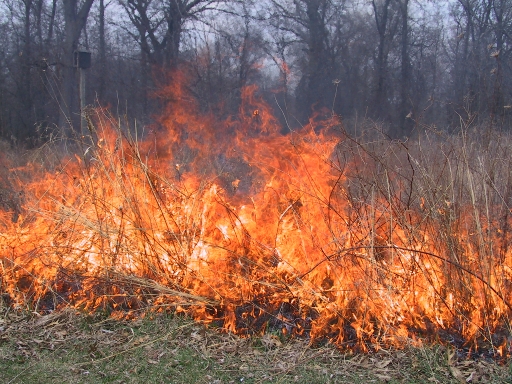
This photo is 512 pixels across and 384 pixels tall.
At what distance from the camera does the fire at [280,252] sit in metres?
3.46

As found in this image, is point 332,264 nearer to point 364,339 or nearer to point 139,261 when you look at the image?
point 364,339

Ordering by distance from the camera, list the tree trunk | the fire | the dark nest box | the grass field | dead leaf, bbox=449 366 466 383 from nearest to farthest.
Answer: dead leaf, bbox=449 366 466 383 → the grass field → the fire → the dark nest box → the tree trunk

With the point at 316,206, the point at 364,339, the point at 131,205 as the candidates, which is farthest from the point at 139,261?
the point at 364,339

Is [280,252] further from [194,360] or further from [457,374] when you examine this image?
[457,374]

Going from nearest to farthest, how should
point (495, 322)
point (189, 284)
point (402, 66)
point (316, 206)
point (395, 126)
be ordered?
point (495, 322)
point (189, 284)
point (316, 206)
point (395, 126)
point (402, 66)

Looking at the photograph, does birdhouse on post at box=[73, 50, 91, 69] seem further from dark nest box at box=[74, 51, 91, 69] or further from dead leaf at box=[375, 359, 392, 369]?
dead leaf at box=[375, 359, 392, 369]

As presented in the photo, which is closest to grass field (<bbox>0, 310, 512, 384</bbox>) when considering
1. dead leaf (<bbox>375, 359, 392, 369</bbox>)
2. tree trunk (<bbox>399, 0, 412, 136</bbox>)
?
dead leaf (<bbox>375, 359, 392, 369</bbox>)

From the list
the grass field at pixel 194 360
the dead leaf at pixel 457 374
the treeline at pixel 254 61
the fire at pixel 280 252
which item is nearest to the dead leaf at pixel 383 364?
the grass field at pixel 194 360

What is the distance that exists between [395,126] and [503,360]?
18.4m

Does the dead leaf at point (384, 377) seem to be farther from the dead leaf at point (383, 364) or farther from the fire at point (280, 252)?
the fire at point (280, 252)

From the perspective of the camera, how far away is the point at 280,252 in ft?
13.7

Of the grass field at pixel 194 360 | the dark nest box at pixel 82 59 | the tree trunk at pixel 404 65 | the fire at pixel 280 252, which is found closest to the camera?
the grass field at pixel 194 360

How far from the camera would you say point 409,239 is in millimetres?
3650

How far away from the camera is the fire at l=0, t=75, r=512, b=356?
3463 mm
